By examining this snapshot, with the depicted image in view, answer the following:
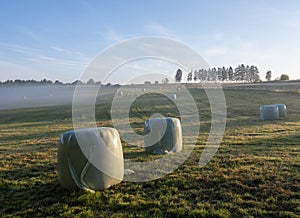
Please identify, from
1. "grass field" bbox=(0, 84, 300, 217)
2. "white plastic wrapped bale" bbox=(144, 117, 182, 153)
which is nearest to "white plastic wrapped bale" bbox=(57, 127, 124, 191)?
"grass field" bbox=(0, 84, 300, 217)

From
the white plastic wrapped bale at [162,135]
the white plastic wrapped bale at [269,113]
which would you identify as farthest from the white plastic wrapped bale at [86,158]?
the white plastic wrapped bale at [269,113]

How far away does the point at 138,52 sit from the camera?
313 inches

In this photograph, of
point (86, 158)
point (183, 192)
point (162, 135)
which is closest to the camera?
point (86, 158)

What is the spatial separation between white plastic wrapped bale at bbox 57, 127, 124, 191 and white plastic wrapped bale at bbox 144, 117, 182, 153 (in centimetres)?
373

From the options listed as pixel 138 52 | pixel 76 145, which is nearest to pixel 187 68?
pixel 138 52

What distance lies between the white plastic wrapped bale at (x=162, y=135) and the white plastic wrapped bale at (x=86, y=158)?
373cm

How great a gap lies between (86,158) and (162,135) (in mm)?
4527

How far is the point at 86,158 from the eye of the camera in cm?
589

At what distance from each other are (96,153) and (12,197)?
2.30m

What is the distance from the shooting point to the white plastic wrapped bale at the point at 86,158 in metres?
5.87

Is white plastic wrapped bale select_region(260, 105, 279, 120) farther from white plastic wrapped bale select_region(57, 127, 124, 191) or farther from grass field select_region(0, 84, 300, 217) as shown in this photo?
white plastic wrapped bale select_region(57, 127, 124, 191)

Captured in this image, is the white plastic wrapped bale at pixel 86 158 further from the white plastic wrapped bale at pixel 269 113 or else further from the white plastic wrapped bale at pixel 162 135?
the white plastic wrapped bale at pixel 269 113

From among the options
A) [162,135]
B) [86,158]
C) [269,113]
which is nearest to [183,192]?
[86,158]

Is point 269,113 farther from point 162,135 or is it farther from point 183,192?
point 183,192
